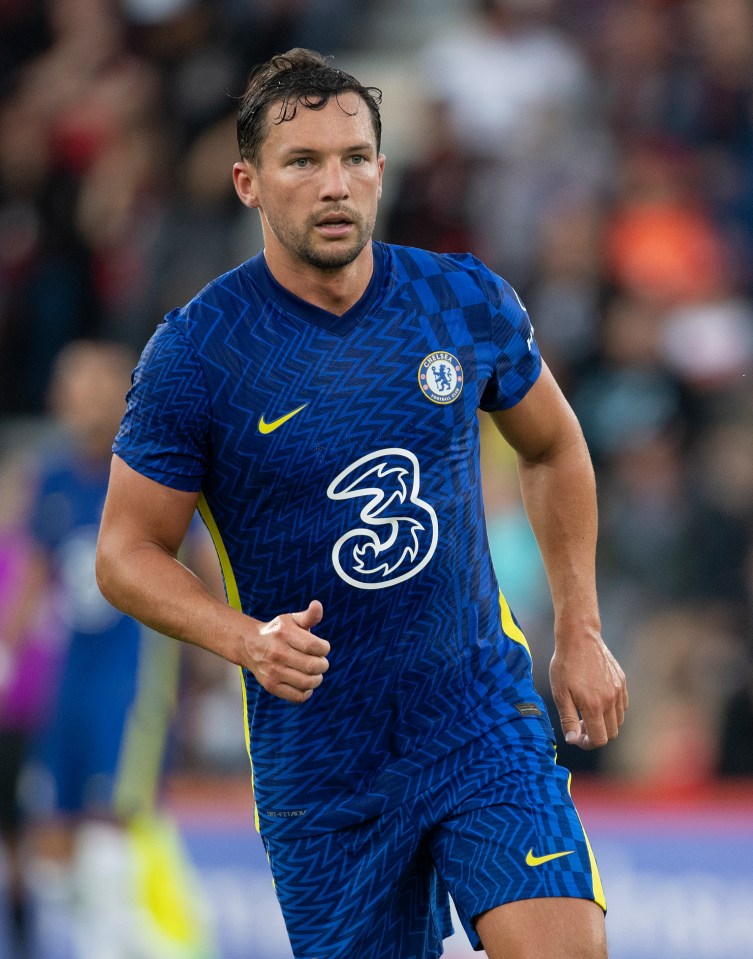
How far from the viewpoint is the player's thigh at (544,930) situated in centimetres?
359

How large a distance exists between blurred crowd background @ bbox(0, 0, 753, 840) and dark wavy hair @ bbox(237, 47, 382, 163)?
13.9 ft

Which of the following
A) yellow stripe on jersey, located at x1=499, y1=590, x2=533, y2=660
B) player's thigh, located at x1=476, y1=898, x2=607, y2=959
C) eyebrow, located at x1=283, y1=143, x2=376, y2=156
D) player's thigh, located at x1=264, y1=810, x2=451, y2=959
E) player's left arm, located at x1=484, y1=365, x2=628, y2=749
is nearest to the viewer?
player's thigh, located at x1=476, y1=898, x2=607, y2=959

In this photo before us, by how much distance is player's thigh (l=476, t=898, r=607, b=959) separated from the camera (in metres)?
3.59

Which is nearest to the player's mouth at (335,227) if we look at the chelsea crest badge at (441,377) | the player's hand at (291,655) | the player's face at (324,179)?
the player's face at (324,179)

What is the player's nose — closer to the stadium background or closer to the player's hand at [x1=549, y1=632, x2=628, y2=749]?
the player's hand at [x1=549, y1=632, x2=628, y2=749]

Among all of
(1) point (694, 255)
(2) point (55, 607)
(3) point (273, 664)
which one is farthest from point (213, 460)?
(1) point (694, 255)

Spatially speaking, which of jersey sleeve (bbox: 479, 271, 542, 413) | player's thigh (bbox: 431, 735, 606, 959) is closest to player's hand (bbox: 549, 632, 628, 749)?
player's thigh (bbox: 431, 735, 606, 959)

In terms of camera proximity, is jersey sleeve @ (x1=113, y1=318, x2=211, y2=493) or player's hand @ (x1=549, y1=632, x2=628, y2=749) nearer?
jersey sleeve @ (x1=113, y1=318, x2=211, y2=493)

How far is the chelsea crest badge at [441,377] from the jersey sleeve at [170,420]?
0.51m

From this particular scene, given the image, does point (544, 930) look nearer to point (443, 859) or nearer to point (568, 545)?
point (443, 859)

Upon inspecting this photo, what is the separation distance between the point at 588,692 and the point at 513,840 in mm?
434

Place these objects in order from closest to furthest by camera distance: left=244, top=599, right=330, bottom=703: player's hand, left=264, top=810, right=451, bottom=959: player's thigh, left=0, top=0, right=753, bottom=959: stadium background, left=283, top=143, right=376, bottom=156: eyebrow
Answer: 1. left=244, top=599, right=330, bottom=703: player's hand
2. left=283, top=143, right=376, bottom=156: eyebrow
3. left=264, top=810, right=451, bottom=959: player's thigh
4. left=0, top=0, right=753, bottom=959: stadium background

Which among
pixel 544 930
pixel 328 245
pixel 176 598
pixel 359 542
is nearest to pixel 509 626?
pixel 359 542

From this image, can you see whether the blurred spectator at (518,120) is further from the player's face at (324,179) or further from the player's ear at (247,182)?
the player's face at (324,179)
